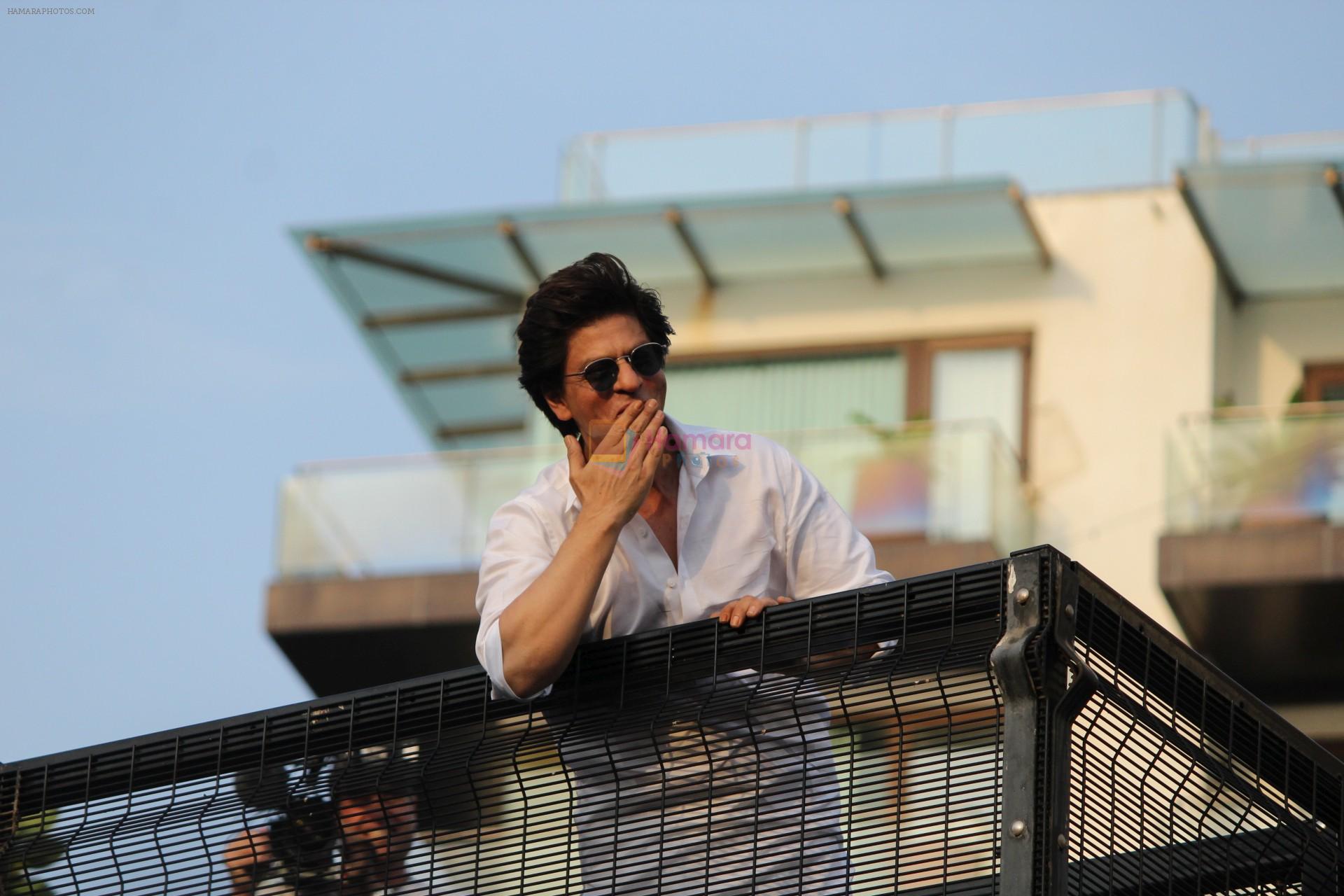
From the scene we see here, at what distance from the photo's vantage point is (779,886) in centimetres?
383

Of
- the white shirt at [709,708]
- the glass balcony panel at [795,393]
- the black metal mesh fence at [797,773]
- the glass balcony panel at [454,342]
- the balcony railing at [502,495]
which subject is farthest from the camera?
the glass balcony panel at [454,342]

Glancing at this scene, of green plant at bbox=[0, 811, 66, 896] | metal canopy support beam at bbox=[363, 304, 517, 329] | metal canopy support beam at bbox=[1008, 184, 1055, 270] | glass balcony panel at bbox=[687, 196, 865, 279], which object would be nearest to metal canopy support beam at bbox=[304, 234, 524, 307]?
metal canopy support beam at bbox=[363, 304, 517, 329]

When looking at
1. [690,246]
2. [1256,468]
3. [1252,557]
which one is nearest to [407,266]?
[690,246]

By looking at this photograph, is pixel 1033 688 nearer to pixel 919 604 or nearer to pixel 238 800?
pixel 919 604

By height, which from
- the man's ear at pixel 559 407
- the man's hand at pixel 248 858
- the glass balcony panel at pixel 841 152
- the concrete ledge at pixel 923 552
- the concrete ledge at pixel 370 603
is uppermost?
the glass balcony panel at pixel 841 152

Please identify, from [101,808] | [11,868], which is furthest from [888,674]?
[11,868]

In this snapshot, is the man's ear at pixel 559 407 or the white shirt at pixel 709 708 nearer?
the white shirt at pixel 709 708

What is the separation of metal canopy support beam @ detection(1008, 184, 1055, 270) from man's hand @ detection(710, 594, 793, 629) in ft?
51.6

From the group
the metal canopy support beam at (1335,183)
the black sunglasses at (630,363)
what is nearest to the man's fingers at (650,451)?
the black sunglasses at (630,363)

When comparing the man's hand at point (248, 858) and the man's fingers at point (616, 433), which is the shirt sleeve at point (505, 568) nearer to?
the man's fingers at point (616, 433)

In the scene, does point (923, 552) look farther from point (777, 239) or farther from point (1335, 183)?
point (1335, 183)

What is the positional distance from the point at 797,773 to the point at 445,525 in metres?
15.3

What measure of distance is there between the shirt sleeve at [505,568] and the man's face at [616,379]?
255 millimetres

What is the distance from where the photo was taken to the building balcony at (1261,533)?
56.1ft
